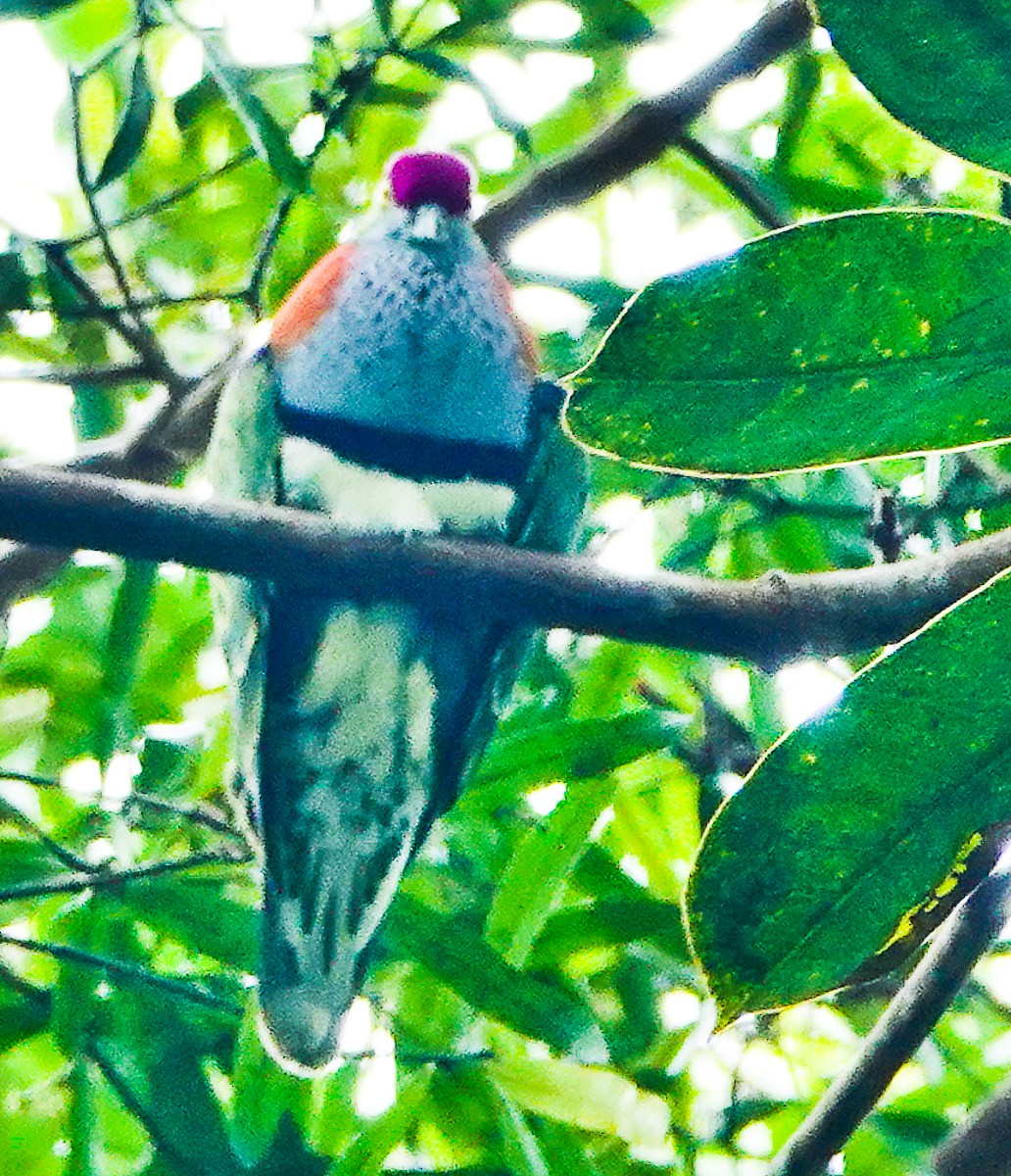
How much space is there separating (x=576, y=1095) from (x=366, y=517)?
48 cm

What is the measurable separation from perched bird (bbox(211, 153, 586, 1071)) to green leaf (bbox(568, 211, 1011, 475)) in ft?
2.62

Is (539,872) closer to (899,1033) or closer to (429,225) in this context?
(899,1033)

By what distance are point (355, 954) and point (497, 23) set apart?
2.70ft

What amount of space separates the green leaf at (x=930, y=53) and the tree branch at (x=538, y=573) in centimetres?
43

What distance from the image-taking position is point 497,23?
4.19 ft

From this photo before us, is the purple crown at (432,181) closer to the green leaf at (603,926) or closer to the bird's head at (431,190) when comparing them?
the bird's head at (431,190)

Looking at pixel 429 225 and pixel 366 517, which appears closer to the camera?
pixel 366 517

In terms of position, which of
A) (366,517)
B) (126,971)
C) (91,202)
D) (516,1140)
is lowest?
(516,1140)

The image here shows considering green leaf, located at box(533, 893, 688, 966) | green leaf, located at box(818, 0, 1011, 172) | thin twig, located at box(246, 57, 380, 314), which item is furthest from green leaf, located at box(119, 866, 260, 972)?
green leaf, located at box(818, 0, 1011, 172)

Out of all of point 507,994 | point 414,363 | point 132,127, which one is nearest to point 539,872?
point 507,994

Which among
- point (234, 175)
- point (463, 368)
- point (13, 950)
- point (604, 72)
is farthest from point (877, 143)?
point (13, 950)

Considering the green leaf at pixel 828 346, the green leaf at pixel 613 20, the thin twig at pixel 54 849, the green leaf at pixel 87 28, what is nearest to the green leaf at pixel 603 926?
the thin twig at pixel 54 849

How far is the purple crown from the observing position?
1.31m

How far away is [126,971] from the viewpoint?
43.2 inches
